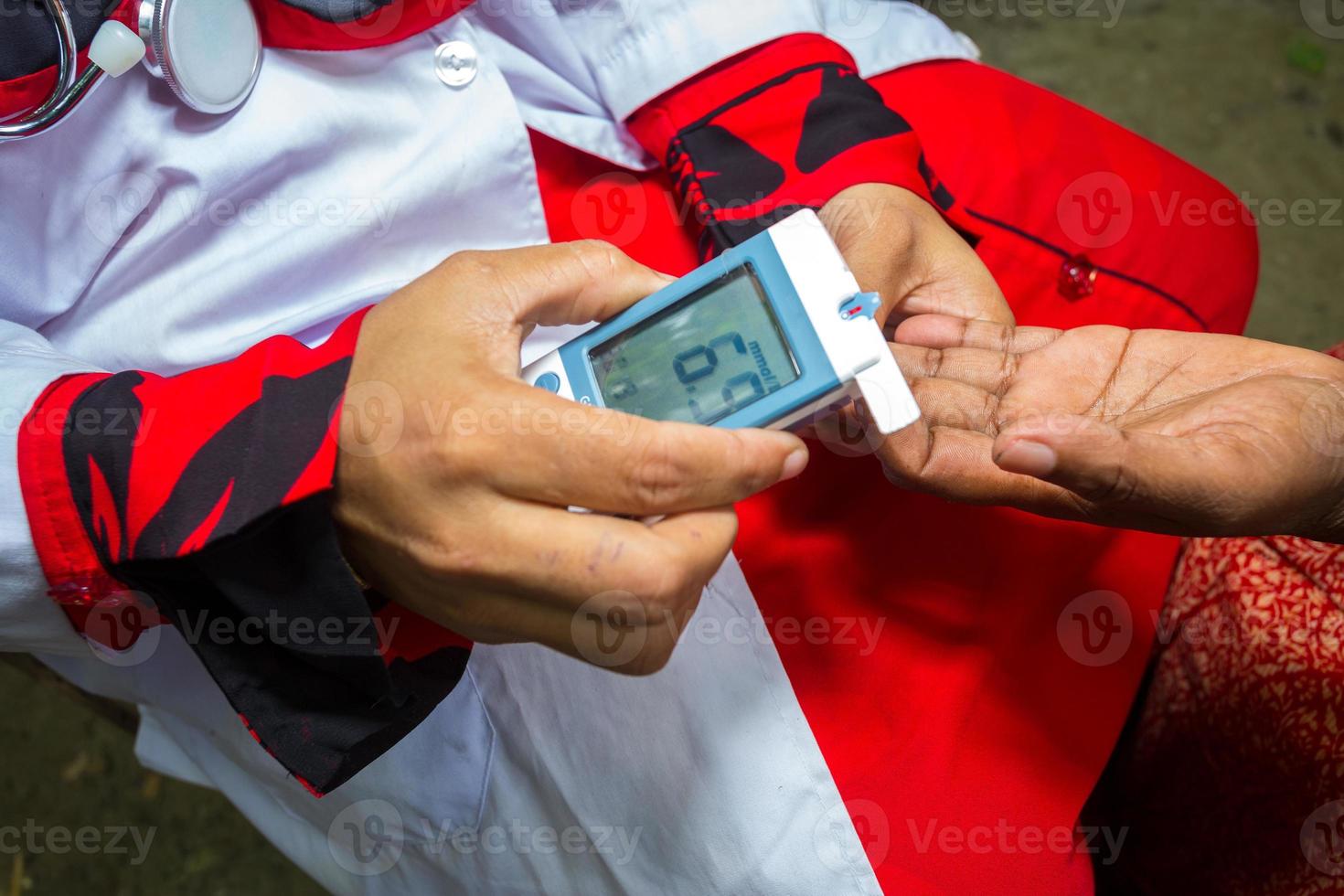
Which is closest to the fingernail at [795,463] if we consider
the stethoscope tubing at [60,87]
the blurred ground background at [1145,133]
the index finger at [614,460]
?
the index finger at [614,460]

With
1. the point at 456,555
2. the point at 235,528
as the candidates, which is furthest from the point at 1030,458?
the point at 235,528

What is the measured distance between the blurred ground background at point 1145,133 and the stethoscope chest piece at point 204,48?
110cm

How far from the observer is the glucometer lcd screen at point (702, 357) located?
63 centimetres

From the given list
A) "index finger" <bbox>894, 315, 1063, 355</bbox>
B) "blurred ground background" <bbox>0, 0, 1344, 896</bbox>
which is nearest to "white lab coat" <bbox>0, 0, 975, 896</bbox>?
"index finger" <bbox>894, 315, 1063, 355</bbox>

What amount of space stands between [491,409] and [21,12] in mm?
436

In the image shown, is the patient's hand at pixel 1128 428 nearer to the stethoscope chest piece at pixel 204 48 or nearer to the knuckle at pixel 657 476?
the knuckle at pixel 657 476

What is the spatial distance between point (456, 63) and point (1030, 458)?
540 millimetres

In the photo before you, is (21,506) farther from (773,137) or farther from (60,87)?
(773,137)

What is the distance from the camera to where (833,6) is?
3.12 ft

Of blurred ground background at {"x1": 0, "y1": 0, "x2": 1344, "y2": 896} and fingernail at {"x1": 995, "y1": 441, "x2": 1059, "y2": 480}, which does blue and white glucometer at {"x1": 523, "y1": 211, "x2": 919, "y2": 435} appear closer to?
fingernail at {"x1": 995, "y1": 441, "x2": 1059, "y2": 480}

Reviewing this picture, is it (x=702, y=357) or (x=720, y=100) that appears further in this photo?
(x=720, y=100)

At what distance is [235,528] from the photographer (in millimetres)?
564

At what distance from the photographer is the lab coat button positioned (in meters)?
0.77

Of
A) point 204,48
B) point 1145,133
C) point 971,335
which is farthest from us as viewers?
point 1145,133
